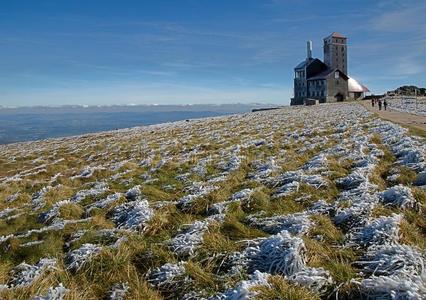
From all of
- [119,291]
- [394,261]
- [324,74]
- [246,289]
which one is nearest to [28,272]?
[119,291]

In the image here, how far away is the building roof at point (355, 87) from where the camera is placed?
381ft

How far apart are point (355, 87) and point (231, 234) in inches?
4855

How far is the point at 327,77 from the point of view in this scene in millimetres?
105000

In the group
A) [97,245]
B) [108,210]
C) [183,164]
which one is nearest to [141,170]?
[183,164]

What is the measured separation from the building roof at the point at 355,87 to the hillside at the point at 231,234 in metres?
111

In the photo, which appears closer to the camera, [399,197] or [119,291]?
[119,291]

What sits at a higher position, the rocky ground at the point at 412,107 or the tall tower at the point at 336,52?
the tall tower at the point at 336,52

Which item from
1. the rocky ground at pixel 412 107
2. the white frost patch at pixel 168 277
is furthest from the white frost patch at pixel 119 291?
the rocky ground at pixel 412 107

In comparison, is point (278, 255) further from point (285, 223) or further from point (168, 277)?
point (168, 277)

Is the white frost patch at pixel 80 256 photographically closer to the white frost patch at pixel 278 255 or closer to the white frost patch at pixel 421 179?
the white frost patch at pixel 278 255

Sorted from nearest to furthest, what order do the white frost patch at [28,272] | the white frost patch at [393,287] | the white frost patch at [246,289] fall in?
the white frost patch at [393,287]
the white frost patch at [246,289]
the white frost patch at [28,272]

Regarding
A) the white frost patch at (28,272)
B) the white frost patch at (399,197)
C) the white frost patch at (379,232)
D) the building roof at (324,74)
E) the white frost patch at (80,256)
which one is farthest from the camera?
the building roof at (324,74)

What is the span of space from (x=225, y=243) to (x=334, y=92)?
110 meters

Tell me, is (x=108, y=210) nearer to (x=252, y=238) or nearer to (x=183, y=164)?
(x=252, y=238)
